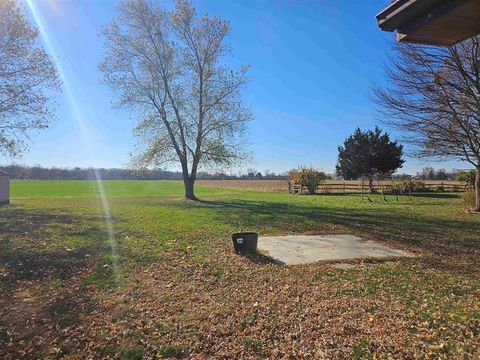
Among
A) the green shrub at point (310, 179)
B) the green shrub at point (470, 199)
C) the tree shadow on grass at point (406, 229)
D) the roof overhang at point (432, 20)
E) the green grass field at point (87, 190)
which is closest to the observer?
the roof overhang at point (432, 20)

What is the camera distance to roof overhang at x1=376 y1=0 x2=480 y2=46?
1799 mm

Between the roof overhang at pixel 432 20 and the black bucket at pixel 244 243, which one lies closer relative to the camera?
the roof overhang at pixel 432 20

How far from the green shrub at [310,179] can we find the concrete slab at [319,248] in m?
28.3

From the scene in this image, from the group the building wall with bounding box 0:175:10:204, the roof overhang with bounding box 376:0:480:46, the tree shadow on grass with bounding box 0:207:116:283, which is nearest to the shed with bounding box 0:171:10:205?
the building wall with bounding box 0:175:10:204

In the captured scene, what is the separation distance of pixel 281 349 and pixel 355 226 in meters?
10.1

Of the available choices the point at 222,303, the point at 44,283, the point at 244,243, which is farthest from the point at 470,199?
the point at 44,283

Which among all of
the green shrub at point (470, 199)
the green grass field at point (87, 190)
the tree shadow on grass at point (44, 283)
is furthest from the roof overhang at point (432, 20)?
the green grass field at point (87, 190)

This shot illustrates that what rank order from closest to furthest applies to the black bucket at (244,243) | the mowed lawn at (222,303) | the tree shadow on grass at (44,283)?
the mowed lawn at (222,303) < the tree shadow on grass at (44,283) < the black bucket at (244,243)

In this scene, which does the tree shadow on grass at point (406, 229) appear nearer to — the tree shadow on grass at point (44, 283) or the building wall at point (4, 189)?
the tree shadow on grass at point (44, 283)

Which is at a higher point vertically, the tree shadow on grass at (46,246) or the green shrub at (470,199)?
the green shrub at (470,199)

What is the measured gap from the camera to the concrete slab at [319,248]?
8.19 meters

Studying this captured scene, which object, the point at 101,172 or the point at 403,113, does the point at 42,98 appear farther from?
the point at 101,172

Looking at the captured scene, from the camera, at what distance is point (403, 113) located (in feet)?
56.7

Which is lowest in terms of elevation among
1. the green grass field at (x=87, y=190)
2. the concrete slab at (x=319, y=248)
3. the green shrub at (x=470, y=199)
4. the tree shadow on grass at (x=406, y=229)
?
the green grass field at (x=87, y=190)
